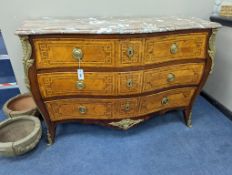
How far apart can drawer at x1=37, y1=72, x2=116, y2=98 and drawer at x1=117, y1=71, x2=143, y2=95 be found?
0.04 metres

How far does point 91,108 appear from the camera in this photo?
140 cm

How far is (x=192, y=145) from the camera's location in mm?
1532

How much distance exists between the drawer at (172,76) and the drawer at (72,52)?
284 mm

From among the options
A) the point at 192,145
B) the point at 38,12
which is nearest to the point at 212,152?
the point at 192,145

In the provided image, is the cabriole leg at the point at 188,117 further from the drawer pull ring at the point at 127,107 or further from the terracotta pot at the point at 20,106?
the terracotta pot at the point at 20,106

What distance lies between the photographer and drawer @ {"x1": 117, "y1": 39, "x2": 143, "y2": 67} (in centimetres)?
118

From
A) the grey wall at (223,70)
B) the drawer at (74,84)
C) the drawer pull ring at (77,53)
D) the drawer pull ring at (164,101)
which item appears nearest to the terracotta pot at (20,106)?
the drawer at (74,84)

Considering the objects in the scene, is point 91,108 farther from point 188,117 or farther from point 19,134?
point 188,117

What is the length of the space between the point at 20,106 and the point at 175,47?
1.37m

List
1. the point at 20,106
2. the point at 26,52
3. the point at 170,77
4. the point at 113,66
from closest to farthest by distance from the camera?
the point at 26,52 < the point at 113,66 < the point at 170,77 < the point at 20,106

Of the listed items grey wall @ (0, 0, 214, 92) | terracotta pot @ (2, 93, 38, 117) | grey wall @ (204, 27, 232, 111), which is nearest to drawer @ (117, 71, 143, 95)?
→ grey wall @ (0, 0, 214, 92)

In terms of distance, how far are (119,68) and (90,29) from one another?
0.28 metres

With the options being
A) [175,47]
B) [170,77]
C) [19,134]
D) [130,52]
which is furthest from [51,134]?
[175,47]

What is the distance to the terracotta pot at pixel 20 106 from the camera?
1623 millimetres
